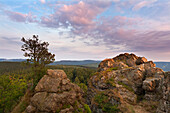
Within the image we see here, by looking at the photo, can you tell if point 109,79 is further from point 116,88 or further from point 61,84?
point 61,84

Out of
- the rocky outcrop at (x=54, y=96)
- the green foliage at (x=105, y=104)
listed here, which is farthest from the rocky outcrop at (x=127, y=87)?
the rocky outcrop at (x=54, y=96)

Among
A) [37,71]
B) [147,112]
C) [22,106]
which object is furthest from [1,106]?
[147,112]

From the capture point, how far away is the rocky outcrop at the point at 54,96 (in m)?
20.7

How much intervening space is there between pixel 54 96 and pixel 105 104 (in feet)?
51.2

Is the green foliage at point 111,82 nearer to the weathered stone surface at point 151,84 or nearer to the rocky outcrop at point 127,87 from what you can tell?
the rocky outcrop at point 127,87

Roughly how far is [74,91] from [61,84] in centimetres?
482

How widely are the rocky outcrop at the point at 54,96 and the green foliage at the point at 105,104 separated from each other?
5840 millimetres

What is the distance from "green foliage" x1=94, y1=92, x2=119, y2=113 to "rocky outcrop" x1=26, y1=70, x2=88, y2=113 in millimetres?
5840

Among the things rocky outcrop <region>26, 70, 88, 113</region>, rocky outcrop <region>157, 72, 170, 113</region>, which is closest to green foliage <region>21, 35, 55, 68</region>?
rocky outcrop <region>26, 70, 88, 113</region>

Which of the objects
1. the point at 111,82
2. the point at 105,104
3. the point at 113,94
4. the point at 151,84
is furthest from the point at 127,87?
the point at 105,104

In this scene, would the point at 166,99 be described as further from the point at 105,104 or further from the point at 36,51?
the point at 36,51

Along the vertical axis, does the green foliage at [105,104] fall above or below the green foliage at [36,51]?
below

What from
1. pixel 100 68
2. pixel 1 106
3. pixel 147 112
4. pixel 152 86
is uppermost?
pixel 100 68

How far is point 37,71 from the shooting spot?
2700 cm
